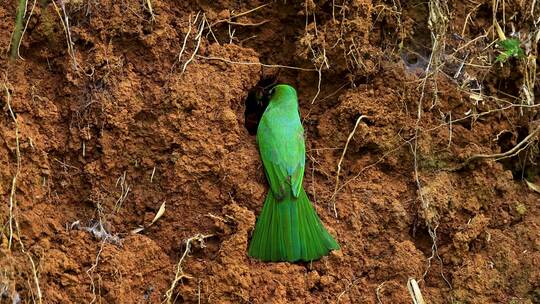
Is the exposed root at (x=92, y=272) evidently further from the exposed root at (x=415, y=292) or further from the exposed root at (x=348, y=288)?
the exposed root at (x=415, y=292)

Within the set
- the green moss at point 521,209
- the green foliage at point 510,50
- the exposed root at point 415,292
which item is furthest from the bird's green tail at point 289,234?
the green foliage at point 510,50

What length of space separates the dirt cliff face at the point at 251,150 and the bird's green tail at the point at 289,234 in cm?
6

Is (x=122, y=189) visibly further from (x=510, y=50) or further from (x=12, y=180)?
(x=510, y=50)

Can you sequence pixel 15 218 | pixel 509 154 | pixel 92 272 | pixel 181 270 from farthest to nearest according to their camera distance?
pixel 509 154 → pixel 181 270 → pixel 92 272 → pixel 15 218

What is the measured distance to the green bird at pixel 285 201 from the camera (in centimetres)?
440

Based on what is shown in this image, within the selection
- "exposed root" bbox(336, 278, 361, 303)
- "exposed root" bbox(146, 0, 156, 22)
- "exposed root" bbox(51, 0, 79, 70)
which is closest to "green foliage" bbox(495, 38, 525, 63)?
"exposed root" bbox(336, 278, 361, 303)

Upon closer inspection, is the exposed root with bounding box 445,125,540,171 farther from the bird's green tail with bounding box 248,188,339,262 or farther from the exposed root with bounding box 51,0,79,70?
the exposed root with bounding box 51,0,79,70

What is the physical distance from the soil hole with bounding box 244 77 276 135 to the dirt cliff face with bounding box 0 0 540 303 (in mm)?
44

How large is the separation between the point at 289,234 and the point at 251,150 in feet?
1.77

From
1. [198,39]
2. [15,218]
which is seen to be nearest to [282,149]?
[198,39]

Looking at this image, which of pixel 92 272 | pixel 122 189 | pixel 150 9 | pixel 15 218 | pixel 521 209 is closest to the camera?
pixel 15 218

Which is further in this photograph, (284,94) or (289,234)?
(284,94)

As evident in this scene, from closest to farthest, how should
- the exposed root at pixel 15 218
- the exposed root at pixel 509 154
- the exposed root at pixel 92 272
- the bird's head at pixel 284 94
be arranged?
the exposed root at pixel 15 218, the exposed root at pixel 92 272, the exposed root at pixel 509 154, the bird's head at pixel 284 94

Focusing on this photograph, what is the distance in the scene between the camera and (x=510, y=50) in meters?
5.11
